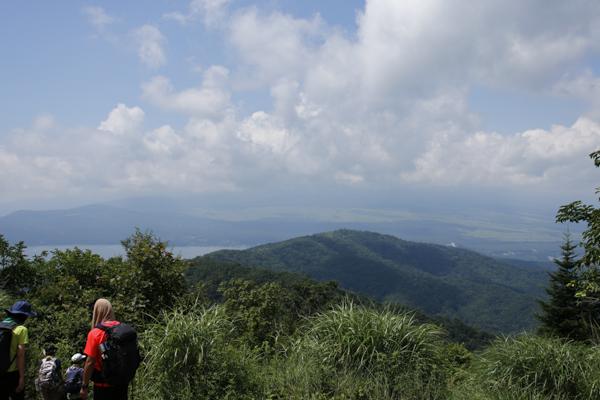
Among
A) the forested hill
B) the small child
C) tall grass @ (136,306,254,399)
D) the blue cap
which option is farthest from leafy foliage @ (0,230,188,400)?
the forested hill

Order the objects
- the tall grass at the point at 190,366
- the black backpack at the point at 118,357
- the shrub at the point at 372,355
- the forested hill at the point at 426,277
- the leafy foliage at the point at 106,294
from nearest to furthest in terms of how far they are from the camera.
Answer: the black backpack at the point at 118,357, the tall grass at the point at 190,366, the shrub at the point at 372,355, the leafy foliage at the point at 106,294, the forested hill at the point at 426,277

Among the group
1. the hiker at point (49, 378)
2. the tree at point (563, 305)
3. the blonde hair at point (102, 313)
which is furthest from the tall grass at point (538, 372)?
the tree at point (563, 305)

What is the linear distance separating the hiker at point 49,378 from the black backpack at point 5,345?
43cm

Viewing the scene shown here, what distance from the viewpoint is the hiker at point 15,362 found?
3.57 m

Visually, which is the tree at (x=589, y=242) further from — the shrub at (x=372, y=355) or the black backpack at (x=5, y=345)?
the black backpack at (x=5, y=345)

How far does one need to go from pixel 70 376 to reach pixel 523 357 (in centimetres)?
619

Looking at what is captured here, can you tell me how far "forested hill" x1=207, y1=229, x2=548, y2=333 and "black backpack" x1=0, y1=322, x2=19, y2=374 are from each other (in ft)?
286

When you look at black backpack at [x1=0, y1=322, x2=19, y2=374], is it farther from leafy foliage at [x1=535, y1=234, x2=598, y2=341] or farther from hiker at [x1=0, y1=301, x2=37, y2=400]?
leafy foliage at [x1=535, y1=234, x2=598, y2=341]

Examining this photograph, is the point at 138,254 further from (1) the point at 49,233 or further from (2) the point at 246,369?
(1) the point at 49,233

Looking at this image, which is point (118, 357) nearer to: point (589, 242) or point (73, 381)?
point (73, 381)

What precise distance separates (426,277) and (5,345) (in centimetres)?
14678

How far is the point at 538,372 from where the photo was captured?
4.48 metres

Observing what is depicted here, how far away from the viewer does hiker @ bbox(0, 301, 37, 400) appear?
3568 mm

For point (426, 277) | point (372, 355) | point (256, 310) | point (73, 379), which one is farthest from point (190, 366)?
point (426, 277)
